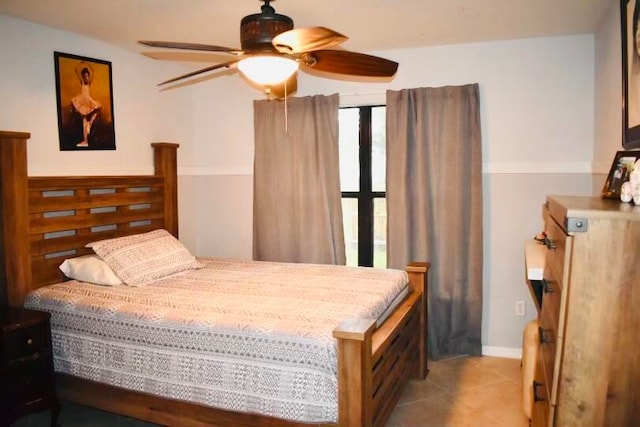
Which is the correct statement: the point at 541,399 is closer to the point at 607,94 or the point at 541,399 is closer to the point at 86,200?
the point at 607,94

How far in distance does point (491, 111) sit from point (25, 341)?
3267mm

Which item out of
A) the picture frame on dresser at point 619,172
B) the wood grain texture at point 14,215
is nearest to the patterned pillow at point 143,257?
the wood grain texture at point 14,215

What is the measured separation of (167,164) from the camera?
13.0ft

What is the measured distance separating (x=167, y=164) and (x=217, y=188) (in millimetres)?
573

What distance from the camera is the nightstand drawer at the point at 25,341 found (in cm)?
240

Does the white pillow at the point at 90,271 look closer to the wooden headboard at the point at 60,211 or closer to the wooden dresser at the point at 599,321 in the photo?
the wooden headboard at the point at 60,211

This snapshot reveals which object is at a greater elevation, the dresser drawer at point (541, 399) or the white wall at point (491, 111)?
the white wall at point (491, 111)

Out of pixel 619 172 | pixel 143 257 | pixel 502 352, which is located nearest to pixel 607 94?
pixel 619 172

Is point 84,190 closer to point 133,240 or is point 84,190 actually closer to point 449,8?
point 133,240

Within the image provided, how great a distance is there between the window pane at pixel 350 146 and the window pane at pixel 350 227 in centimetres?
13

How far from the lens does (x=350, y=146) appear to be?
4.02 metres

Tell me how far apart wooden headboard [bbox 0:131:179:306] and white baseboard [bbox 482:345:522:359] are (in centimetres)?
261

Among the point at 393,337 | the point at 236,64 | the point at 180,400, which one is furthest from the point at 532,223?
the point at 180,400

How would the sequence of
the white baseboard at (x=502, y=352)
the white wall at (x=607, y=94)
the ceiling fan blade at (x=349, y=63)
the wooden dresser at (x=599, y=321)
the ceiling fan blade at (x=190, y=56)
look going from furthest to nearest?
the white baseboard at (x=502, y=352), the ceiling fan blade at (x=190, y=56), the white wall at (x=607, y=94), the ceiling fan blade at (x=349, y=63), the wooden dresser at (x=599, y=321)
